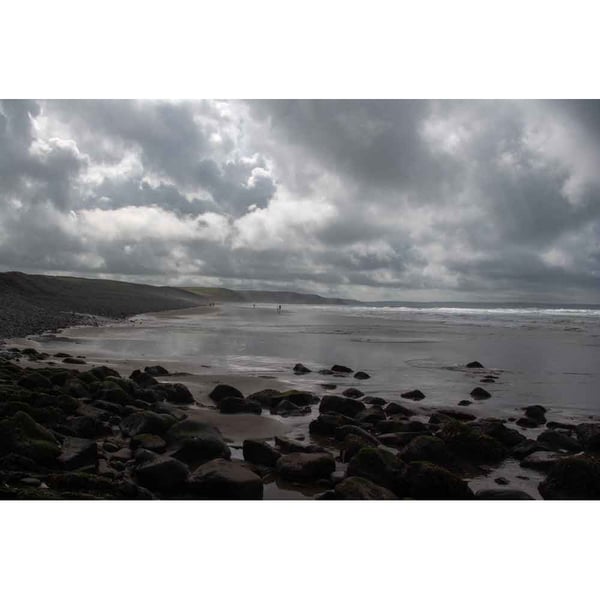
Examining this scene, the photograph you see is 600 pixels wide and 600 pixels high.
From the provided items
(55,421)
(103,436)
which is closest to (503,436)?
(103,436)

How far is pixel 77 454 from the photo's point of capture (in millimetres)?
5840

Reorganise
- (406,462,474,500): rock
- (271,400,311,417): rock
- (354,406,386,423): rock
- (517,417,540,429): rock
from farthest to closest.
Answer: (271,400,311,417): rock < (517,417,540,429): rock < (354,406,386,423): rock < (406,462,474,500): rock

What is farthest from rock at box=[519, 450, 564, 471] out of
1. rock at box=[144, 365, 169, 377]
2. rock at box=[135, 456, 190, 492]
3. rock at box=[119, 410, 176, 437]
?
rock at box=[144, 365, 169, 377]

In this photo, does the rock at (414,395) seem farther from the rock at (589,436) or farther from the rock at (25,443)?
the rock at (25,443)

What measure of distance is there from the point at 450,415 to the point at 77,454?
6.63 metres

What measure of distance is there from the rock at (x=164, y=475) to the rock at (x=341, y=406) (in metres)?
4.17

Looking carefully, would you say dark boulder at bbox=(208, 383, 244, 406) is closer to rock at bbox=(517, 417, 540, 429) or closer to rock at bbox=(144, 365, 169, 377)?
rock at bbox=(144, 365, 169, 377)

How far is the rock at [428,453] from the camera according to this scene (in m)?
6.49

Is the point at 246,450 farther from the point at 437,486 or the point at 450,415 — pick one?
the point at 450,415

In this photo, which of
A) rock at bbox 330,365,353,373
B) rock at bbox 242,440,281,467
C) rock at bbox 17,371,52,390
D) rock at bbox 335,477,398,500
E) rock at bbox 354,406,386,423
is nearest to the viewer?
rock at bbox 335,477,398,500

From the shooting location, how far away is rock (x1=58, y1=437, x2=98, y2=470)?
224 inches

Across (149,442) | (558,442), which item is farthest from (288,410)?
(558,442)

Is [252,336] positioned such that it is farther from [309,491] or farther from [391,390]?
[309,491]

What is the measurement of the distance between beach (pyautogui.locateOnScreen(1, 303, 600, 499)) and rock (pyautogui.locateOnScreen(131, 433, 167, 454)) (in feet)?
2.08
